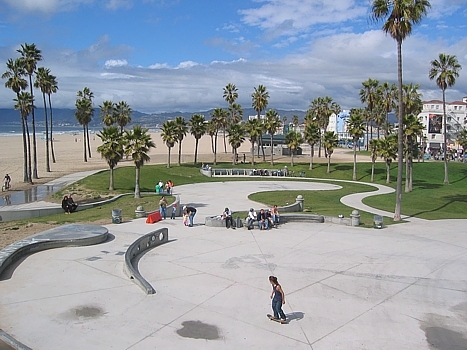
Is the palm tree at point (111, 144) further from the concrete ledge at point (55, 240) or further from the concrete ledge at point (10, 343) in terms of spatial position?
the concrete ledge at point (10, 343)

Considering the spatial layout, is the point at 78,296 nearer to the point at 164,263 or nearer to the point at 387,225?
the point at 164,263

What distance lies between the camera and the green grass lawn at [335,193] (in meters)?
33.7

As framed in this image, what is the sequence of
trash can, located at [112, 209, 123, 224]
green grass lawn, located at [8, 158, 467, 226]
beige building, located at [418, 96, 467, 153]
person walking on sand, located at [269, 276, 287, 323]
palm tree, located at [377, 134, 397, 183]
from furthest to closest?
1. beige building, located at [418, 96, 467, 153]
2. palm tree, located at [377, 134, 397, 183]
3. green grass lawn, located at [8, 158, 467, 226]
4. trash can, located at [112, 209, 123, 224]
5. person walking on sand, located at [269, 276, 287, 323]

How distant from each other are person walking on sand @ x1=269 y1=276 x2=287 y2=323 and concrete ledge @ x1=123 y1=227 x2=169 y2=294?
172 inches

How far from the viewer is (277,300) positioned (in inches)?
514

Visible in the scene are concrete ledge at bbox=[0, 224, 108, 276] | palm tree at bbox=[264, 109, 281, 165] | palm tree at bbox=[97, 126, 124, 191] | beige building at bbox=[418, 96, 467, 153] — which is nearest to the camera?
concrete ledge at bbox=[0, 224, 108, 276]

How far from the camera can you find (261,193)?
42.8m

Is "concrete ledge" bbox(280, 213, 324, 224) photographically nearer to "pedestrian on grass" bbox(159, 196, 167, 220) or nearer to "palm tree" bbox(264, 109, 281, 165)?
"pedestrian on grass" bbox(159, 196, 167, 220)

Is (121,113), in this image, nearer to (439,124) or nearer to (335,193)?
(335,193)

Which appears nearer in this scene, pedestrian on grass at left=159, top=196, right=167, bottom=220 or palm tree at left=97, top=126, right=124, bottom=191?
pedestrian on grass at left=159, top=196, right=167, bottom=220

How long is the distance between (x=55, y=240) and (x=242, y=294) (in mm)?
9737

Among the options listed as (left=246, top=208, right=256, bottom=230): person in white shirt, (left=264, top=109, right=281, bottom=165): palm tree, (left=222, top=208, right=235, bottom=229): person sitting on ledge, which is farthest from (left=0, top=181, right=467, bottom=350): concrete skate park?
(left=264, top=109, right=281, bottom=165): palm tree

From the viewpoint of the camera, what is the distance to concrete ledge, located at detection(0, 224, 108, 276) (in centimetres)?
1822

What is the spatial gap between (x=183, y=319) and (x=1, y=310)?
538 cm
